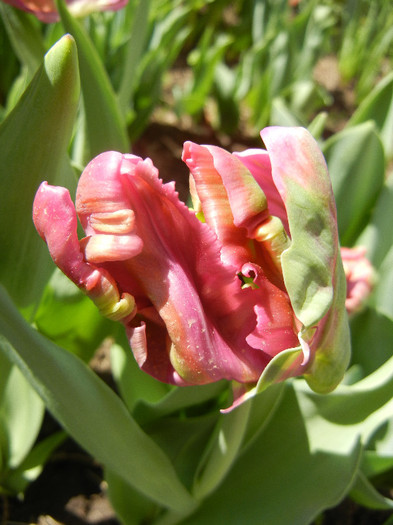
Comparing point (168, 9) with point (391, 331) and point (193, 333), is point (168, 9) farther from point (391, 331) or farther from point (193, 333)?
point (193, 333)

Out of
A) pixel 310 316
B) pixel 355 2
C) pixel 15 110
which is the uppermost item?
pixel 15 110

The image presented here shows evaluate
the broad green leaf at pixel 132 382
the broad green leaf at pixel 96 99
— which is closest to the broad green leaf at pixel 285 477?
the broad green leaf at pixel 132 382

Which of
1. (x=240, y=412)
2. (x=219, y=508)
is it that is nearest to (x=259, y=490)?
(x=219, y=508)

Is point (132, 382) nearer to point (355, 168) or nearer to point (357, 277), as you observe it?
point (357, 277)

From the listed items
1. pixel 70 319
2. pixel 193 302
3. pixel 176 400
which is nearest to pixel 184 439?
pixel 176 400

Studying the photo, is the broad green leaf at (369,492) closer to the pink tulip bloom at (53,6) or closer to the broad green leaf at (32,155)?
the broad green leaf at (32,155)

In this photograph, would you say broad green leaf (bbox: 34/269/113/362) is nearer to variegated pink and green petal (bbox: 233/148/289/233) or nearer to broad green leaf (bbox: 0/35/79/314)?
broad green leaf (bbox: 0/35/79/314)
